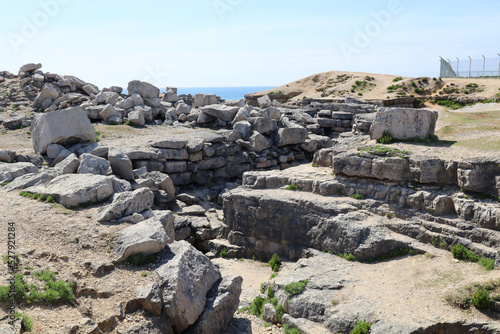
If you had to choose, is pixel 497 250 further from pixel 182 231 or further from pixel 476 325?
pixel 182 231

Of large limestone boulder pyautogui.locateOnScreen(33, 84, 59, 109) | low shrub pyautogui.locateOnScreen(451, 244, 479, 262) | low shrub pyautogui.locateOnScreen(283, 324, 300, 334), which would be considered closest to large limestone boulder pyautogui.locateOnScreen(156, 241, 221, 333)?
low shrub pyautogui.locateOnScreen(283, 324, 300, 334)

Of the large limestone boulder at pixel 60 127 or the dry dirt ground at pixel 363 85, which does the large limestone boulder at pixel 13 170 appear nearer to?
the large limestone boulder at pixel 60 127

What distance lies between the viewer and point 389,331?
970cm

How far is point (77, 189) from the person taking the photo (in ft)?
44.4

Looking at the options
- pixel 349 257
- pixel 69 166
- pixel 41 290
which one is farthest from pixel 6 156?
pixel 349 257

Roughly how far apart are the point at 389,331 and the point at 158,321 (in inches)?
207

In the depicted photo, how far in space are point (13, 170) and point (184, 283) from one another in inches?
417

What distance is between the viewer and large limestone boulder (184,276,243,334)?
30.8 ft

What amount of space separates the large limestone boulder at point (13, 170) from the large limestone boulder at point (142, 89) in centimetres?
1504

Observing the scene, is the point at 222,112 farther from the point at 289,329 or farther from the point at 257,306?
the point at 289,329

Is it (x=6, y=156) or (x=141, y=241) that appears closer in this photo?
(x=141, y=241)

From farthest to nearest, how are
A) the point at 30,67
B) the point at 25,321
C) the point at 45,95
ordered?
the point at 30,67
the point at 45,95
the point at 25,321

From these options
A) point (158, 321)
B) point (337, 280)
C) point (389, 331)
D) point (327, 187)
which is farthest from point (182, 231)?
point (389, 331)

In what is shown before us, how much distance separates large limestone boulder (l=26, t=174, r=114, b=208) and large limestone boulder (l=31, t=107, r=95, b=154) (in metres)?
5.68
